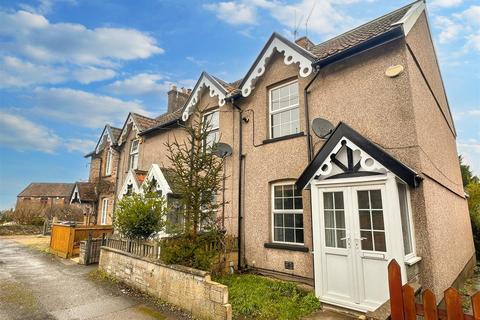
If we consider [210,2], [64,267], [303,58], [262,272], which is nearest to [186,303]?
[262,272]

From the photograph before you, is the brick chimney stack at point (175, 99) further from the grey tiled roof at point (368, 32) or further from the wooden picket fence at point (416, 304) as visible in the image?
the wooden picket fence at point (416, 304)

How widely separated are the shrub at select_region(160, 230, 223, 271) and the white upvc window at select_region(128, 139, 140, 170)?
392 inches

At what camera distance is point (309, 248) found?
278 inches

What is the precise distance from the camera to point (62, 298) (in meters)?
6.91

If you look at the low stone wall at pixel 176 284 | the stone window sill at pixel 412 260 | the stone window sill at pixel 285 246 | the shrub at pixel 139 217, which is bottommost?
the low stone wall at pixel 176 284

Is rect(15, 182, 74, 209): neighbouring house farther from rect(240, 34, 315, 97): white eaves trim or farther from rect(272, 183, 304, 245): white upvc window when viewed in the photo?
rect(272, 183, 304, 245): white upvc window

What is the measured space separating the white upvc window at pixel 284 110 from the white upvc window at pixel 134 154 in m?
9.89

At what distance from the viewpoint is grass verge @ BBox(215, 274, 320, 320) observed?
5320mm

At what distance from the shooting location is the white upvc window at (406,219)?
210 inches

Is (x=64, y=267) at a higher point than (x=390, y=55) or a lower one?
lower

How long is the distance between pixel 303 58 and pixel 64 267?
12.5 metres

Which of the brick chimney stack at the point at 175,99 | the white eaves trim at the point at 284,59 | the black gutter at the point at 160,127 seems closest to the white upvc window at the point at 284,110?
the white eaves trim at the point at 284,59

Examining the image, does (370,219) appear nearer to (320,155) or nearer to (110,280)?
(320,155)

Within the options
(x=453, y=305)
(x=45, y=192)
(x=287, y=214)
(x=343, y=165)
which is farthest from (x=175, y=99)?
(x=45, y=192)
